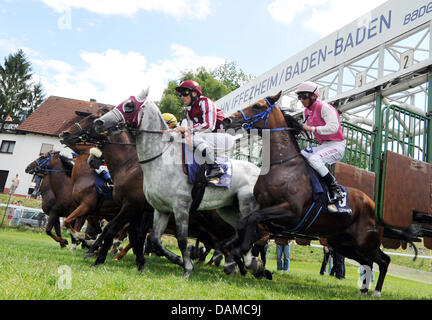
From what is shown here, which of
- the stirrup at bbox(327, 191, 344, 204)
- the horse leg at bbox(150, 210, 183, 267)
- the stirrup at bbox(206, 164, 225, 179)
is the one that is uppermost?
the stirrup at bbox(206, 164, 225, 179)

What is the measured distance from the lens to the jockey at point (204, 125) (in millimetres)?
5848

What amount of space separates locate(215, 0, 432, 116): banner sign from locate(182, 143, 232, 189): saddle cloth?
6.34 meters

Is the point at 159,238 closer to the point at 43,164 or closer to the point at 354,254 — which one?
the point at 354,254

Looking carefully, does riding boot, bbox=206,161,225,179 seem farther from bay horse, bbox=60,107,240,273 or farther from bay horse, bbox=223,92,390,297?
bay horse, bbox=60,107,240,273

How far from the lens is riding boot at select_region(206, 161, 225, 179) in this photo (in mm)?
5840

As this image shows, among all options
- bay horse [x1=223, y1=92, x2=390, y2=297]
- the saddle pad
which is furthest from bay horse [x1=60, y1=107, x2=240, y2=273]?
Answer: bay horse [x1=223, y1=92, x2=390, y2=297]

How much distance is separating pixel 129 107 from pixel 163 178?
128cm

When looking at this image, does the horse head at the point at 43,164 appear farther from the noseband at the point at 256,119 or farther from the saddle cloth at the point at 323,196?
the saddle cloth at the point at 323,196

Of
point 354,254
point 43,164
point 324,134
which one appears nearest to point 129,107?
point 324,134

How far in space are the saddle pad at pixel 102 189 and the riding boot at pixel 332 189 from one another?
16.7 ft

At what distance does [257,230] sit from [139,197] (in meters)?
2.40

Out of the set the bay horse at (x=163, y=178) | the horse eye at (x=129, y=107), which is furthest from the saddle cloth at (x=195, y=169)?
the horse eye at (x=129, y=107)
